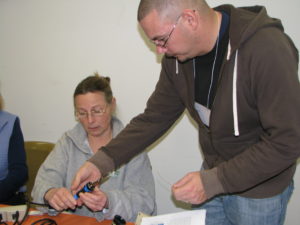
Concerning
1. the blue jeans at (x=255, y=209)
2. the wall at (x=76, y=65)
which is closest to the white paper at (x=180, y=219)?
the blue jeans at (x=255, y=209)

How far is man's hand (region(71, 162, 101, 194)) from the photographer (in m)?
1.29

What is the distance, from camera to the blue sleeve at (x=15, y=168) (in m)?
1.69

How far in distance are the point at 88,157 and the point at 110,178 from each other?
17cm

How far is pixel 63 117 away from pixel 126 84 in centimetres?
55

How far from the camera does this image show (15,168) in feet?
5.73

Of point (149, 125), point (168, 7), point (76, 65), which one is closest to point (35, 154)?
point (76, 65)

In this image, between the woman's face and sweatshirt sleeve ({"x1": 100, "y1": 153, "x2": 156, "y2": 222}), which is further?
the woman's face

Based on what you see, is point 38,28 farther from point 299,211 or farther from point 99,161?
point 299,211

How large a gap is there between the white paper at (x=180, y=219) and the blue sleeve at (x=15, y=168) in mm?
933

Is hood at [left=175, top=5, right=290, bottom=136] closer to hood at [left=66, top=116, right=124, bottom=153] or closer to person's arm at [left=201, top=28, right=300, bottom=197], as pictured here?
person's arm at [left=201, top=28, right=300, bottom=197]

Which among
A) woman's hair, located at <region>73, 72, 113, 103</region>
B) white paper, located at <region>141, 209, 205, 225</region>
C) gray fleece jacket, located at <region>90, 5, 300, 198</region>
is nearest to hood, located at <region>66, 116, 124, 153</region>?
woman's hair, located at <region>73, 72, 113, 103</region>

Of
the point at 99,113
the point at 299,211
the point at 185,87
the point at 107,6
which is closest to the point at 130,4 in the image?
the point at 107,6

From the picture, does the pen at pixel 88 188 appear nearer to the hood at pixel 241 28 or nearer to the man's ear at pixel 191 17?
the hood at pixel 241 28

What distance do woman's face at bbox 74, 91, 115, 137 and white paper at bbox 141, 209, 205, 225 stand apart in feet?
2.12
